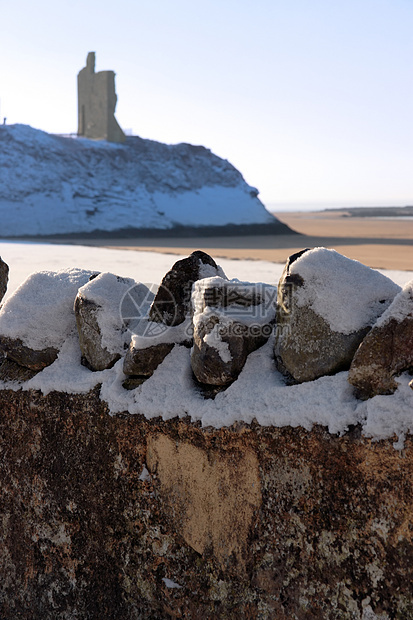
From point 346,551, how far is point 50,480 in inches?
35.4

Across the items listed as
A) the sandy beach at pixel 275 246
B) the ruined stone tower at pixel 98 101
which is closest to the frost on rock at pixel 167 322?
the sandy beach at pixel 275 246

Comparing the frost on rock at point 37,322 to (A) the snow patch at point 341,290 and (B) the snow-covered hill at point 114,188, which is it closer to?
(A) the snow patch at point 341,290

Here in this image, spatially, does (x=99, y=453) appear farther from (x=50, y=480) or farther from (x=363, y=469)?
(x=363, y=469)

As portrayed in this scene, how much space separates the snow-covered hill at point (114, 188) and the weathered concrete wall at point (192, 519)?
57.2 feet

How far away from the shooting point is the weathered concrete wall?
4.65 ft

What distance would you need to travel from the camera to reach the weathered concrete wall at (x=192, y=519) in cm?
142

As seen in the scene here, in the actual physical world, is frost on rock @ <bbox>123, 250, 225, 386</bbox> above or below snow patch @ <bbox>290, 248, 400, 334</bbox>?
below

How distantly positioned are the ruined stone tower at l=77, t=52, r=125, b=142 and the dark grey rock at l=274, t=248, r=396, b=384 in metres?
25.2

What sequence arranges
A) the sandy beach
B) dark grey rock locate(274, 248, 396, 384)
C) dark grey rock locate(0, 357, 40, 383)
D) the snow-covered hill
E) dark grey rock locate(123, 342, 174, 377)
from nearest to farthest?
dark grey rock locate(274, 248, 396, 384) → dark grey rock locate(123, 342, 174, 377) → dark grey rock locate(0, 357, 40, 383) → the sandy beach → the snow-covered hill

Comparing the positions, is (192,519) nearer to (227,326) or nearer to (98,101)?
(227,326)

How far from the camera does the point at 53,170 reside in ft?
71.5

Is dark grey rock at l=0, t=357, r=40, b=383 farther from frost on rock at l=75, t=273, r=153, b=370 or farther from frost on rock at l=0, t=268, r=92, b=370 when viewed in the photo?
frost on rock at l=75, t=273, r=153, b=370

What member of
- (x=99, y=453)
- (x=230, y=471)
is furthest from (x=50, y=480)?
(x=230, y=471)

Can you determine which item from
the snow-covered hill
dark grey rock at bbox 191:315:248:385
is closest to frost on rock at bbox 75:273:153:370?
dark grey rock at bbox 191:315:248:385
